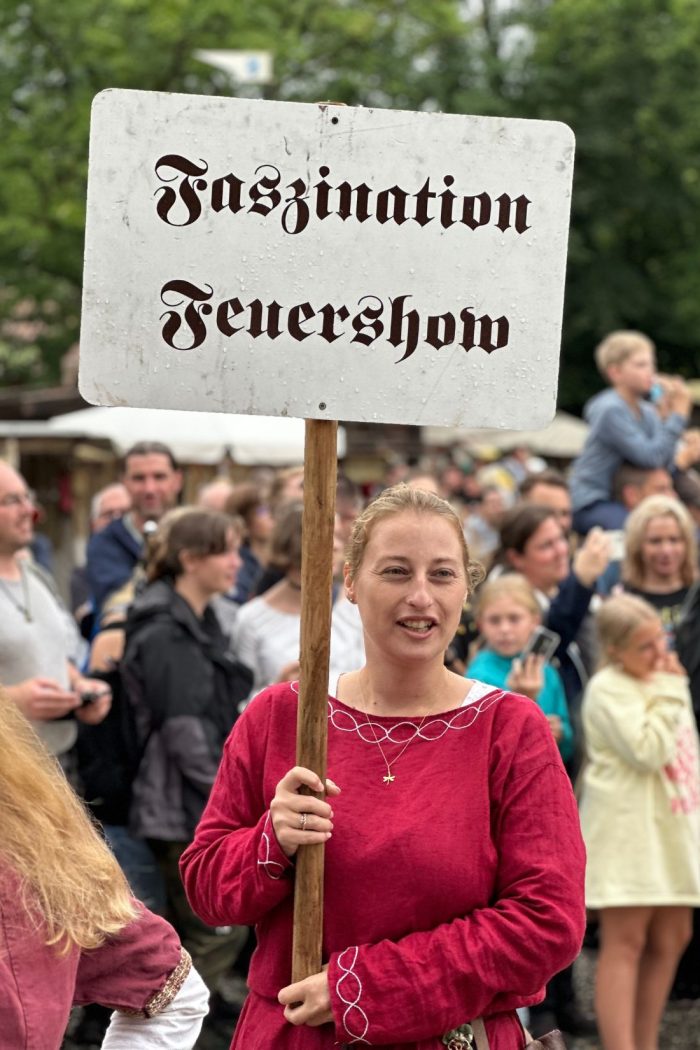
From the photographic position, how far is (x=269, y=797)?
3021mm

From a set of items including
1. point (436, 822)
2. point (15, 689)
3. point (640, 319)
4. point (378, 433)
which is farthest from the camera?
point (640, 319)

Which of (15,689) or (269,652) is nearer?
(15,689)

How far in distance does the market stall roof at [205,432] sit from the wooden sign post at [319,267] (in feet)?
30.6

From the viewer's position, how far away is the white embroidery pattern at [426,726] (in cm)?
296

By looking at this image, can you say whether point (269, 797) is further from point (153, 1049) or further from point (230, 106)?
point (230, 106)

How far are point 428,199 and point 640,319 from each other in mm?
34878

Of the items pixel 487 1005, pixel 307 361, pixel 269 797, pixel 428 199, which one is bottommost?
pixel 487 1005

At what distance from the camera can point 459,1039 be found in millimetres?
2863

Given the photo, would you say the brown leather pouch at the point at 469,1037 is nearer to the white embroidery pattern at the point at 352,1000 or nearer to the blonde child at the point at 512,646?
the white embroidery pattern at the point at 352,1000

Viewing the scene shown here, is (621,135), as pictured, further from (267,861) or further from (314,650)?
(267,861)

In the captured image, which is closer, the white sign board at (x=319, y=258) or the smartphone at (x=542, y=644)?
the white sign board at (x=319, y=258)

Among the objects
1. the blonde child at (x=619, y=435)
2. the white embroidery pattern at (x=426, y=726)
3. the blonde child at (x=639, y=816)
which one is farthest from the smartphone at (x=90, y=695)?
the blonde child at (x=619, y=435)

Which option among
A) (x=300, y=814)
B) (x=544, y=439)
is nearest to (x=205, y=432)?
(x=300, y=814)

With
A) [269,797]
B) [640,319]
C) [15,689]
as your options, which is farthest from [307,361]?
[640,319]
